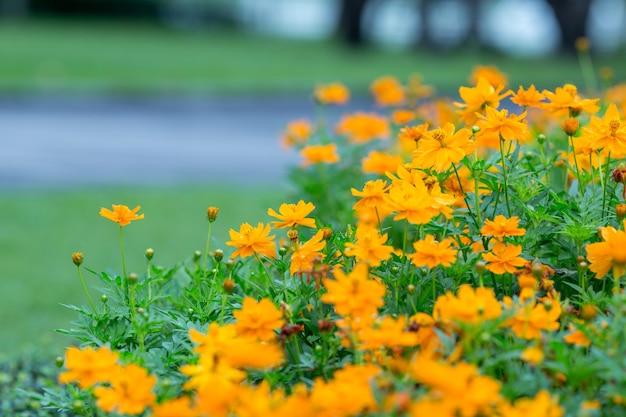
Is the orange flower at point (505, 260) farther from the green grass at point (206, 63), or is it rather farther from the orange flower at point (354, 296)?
the green grass at point (206, 63)

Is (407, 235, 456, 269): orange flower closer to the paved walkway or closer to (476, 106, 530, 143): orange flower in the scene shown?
(476, 106, 530, 143): orange flower

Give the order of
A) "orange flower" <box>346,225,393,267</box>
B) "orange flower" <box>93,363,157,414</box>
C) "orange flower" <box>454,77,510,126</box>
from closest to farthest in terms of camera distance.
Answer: "orange flower" <box>93,363,157,414</box> < "orange flower" <box>346,225,393,267</box> < "orange flower" <box>454,77,510,126</box>

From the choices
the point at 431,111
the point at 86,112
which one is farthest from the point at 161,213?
the point at 86,112

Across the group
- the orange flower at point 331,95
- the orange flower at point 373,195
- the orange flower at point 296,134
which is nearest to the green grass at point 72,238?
the orange flower at point 296,134

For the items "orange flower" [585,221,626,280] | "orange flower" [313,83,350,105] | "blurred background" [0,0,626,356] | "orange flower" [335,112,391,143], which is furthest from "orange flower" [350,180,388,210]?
"orange flower" [313,83,350,105]

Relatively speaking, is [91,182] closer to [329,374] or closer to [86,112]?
[86,112]

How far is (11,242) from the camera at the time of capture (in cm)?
580

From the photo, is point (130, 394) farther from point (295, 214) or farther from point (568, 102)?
point (568, 102)

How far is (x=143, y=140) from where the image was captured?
10.3m

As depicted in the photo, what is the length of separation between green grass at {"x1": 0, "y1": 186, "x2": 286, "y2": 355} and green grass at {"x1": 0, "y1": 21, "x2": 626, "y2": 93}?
6.79 m

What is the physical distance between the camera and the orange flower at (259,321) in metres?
1.66

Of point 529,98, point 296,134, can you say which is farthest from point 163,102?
point 529,98

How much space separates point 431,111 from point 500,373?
9.64 feet

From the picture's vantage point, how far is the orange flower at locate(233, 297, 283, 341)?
1.66 meters
